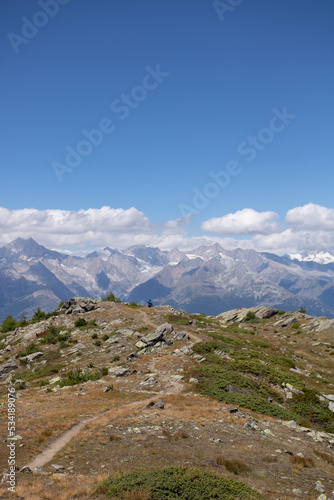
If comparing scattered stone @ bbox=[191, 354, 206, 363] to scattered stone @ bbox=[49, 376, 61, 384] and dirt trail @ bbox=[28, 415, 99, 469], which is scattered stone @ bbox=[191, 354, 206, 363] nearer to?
dirt trail @ bbox=[28, 415, 99, 469]

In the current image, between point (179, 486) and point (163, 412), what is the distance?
1297 cm

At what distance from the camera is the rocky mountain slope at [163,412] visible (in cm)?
1503

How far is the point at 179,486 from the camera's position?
40.1 ft

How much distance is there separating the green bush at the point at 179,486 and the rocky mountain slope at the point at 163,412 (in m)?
0.12

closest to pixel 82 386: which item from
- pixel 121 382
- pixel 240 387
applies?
pixel 121 382

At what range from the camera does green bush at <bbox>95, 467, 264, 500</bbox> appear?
1170 cm

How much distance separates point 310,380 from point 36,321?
67944 millimetres

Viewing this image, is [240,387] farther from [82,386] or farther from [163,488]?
[163,488]

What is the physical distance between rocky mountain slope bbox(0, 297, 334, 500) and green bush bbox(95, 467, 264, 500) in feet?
0.39

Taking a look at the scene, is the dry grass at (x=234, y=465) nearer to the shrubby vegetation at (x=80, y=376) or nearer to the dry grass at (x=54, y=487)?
the dry grass at (x=54, y=487)

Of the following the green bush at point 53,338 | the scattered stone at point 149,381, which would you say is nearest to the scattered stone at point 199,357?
the scattered stone at point 149,381

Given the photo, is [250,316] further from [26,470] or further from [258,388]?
[26,470]

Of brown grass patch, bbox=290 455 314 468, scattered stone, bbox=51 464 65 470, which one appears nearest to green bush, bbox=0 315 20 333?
scattered stone, bbox=51 464 65 470

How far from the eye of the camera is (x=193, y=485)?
12.2m
